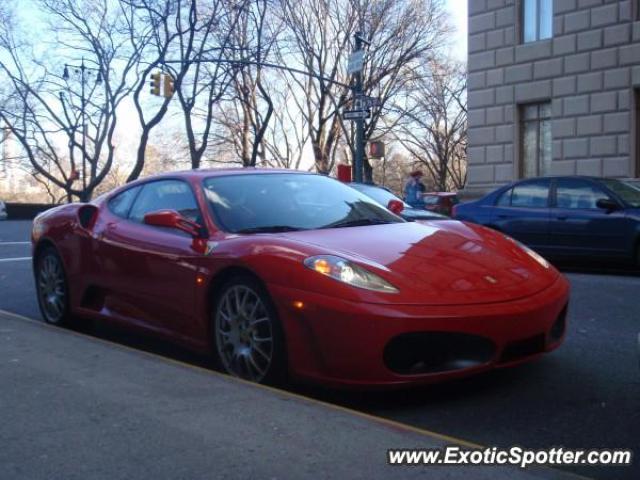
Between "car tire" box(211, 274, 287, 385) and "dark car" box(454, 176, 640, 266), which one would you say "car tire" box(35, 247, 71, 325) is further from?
"dark car" box(454, 176, 640, 266)

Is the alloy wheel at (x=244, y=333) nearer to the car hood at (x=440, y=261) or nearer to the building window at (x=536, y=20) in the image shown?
the car hood at (x=440, y=261)

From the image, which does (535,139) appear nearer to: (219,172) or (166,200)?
(219,172)

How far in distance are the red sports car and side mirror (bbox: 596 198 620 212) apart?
18.7 ft

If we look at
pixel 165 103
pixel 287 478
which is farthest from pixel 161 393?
pixel 165 103

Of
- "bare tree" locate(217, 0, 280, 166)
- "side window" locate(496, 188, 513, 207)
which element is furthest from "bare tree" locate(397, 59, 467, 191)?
"side window" locate(496, 188, 513, 207)

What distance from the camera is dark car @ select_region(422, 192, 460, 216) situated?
18078 millimetres

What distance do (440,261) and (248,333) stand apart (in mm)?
1110

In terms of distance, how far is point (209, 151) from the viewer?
43000 mm

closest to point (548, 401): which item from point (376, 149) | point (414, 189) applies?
point (414, 189)

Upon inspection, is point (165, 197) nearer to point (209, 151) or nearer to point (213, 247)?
point (213, 247)

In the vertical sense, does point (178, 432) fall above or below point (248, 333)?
below

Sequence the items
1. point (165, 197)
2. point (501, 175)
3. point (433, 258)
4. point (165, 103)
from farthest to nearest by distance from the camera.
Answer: point (165, 103)
point (501, 175)
point (165, 197)
point (433, 258)

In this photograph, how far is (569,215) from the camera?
10391mm

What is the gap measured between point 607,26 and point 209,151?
93.8 ft
